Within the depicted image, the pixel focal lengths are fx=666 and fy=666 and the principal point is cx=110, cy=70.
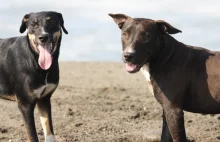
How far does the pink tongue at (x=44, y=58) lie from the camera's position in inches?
392

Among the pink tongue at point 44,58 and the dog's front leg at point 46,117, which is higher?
the pink tongue at point 44,58

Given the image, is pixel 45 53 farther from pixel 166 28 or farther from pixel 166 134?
pixel 166 134

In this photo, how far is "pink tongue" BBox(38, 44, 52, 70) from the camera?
995cm

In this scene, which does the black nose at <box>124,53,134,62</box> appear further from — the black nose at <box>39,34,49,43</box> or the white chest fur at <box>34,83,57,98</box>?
the white chest fur at <box>34,83,57,98</box>

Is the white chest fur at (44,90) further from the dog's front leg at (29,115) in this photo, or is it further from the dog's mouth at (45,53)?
the dog's mouth at (45,53)

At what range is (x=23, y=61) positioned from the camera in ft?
33.9

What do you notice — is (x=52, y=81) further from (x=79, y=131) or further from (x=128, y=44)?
(x=79, y=131)

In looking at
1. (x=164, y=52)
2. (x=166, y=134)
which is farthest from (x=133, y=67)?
(x=166, y=134)

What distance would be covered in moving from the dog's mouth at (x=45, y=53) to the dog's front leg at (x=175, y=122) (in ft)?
6.25

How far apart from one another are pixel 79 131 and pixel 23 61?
294cm

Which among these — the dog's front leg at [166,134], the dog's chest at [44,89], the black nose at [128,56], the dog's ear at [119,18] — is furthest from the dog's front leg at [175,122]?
the dog's chest at [44,89]

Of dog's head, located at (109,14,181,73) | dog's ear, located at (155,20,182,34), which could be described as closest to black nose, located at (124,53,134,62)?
dog's head, located at (109,14,181,73)

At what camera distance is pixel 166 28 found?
31.4 feet

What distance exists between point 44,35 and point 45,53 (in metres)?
0.33
